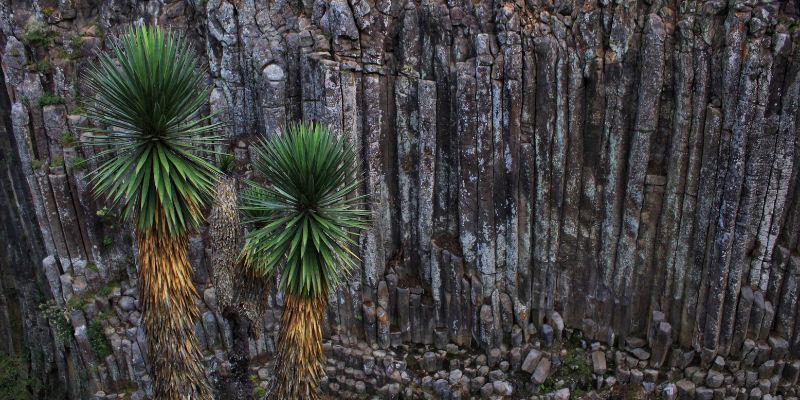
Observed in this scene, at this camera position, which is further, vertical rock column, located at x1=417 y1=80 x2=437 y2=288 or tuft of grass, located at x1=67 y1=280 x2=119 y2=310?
tuft of grass, located at x1=67 y1=280 x2=119 y2=310

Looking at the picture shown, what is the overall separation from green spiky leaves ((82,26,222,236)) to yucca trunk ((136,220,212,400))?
1.27ft

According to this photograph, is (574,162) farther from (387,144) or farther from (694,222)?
(387,144)

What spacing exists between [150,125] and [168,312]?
3295 millimetres

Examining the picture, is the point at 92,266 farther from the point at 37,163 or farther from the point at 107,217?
the point at 37,163

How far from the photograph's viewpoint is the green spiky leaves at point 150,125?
927 centimetres

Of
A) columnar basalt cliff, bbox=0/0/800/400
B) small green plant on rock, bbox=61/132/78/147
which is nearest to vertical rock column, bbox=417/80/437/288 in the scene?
columnar basalt cliff, bbox=0/0/800/400

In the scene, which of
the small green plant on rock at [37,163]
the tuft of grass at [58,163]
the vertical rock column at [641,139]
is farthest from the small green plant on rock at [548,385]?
the small green plant on rock at [37,163]

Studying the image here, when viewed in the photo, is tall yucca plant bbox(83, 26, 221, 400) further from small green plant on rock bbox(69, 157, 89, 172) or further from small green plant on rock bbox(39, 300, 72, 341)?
small green plant on rock bbox(39, 300, 72, 341)

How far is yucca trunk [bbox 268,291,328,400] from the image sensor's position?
34.8ft

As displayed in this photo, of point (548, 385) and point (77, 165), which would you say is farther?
point (77, 165)

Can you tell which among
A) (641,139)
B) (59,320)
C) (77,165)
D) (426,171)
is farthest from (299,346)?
(59,320)

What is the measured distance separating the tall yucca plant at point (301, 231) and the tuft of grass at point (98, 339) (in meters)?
7.97

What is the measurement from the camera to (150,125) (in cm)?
945

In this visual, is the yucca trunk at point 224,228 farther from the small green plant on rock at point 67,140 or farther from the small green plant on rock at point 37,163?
the small green plant on rock at point 37,163
